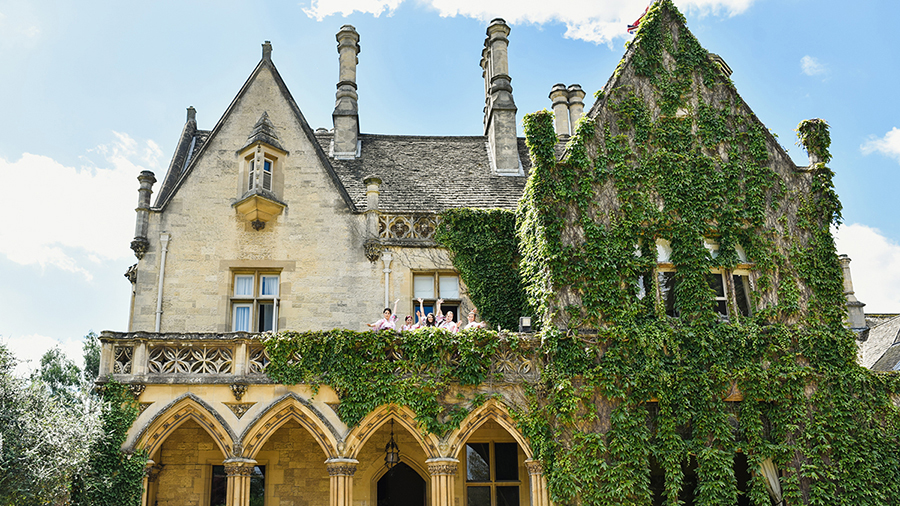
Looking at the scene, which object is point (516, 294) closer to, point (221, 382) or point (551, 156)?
point (551, 156)

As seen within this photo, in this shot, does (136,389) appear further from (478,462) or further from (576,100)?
(576,100)

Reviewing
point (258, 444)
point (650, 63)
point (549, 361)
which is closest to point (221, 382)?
point (258, 444)

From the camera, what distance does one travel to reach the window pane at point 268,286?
54.4ft

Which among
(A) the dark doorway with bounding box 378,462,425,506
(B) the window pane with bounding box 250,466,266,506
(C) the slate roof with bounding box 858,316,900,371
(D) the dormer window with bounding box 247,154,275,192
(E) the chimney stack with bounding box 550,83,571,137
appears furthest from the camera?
(E) the chimney stack with bounding box 550,83,571,137

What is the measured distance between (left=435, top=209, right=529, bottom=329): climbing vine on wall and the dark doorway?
3.88 m

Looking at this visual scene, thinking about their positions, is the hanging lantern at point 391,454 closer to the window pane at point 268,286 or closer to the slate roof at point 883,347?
the window pane at point 268,286

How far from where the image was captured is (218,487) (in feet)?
51.8

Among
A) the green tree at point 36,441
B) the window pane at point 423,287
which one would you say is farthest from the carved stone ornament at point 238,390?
the window pane at point 423,287

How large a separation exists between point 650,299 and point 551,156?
3540 mm

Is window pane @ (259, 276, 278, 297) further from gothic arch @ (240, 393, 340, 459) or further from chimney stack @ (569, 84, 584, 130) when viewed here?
chimney stack @ (569, 84, 584, 130)

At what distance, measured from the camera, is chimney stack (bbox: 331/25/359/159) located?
810 inches

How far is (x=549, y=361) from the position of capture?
14203 mm

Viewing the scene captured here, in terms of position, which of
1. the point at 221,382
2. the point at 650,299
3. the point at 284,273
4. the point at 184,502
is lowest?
the point at 184,502

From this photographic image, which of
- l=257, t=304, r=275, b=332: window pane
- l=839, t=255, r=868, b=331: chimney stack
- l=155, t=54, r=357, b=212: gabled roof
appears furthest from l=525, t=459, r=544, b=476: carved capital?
l=839, t=255, r=868, b=331: chimney stack
